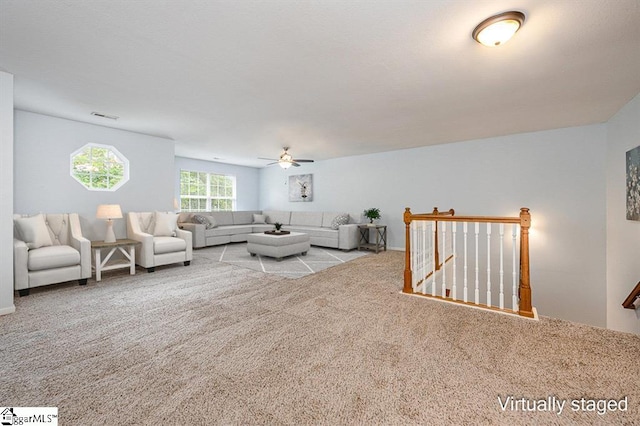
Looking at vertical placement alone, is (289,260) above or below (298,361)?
above

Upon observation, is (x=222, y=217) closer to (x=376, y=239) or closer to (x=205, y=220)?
(x=205, y=220)

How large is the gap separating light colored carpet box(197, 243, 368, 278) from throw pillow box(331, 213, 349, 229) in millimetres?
628

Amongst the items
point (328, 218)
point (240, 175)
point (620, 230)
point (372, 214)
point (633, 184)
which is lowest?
point (620, 230)

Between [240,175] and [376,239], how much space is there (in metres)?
5.29

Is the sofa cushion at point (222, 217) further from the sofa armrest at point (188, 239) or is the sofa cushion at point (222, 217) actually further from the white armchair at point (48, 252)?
the white armchair at point (48, 252)

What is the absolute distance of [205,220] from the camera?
6.98 m

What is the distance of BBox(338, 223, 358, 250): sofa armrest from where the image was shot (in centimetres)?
629

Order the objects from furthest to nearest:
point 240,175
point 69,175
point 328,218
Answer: point 240,175, point 328,218, point 69,175

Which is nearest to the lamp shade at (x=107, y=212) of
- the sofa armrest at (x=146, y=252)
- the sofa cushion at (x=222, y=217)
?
the sofa armrest at (x=146, y=252)

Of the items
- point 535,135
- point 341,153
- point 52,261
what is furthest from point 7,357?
point 535,135

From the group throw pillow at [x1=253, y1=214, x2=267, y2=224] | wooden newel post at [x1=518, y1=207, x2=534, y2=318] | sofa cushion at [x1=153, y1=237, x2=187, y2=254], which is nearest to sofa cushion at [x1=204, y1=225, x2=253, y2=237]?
throw pillow at [x1=253, y1=214, x2=267, y2=224]

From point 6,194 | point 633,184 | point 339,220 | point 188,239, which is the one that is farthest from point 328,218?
point 6,194

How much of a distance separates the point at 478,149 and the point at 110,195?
287 inches

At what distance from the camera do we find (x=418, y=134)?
520 cm
